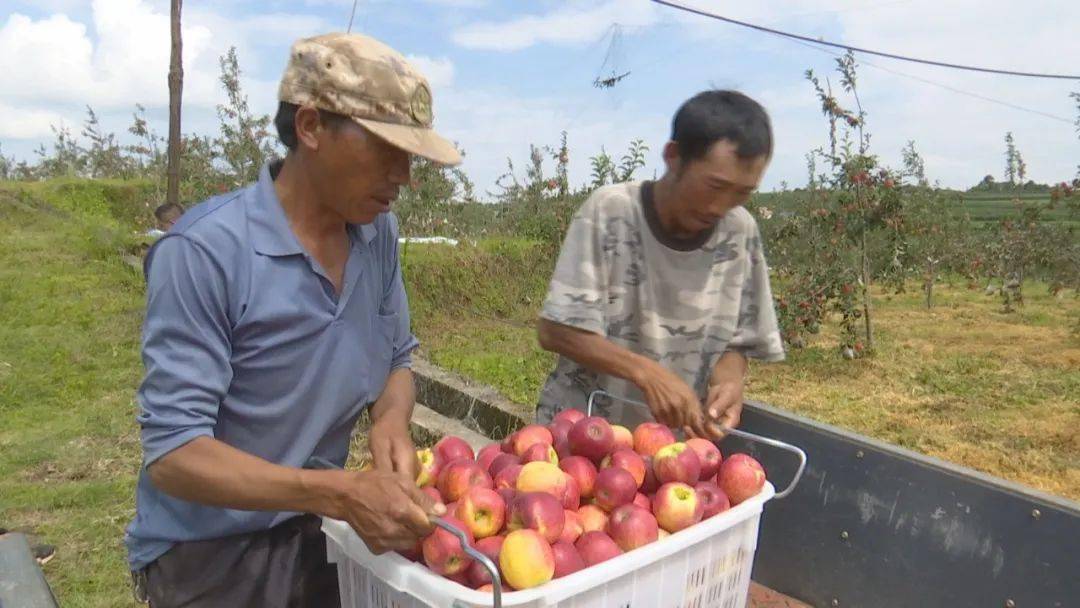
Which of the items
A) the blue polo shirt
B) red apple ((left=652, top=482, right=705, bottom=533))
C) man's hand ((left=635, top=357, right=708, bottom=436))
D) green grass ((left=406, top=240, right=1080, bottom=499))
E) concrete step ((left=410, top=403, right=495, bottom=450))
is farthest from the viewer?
green grass ((left=406, top=240, right=1080, bottom=499))

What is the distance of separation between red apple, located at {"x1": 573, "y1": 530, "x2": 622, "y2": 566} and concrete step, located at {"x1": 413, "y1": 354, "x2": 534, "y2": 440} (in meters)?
3.04

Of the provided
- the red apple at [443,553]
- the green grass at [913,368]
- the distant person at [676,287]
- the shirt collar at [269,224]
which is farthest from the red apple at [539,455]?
the green grass at [913,368]

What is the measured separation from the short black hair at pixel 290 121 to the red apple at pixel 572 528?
806mm

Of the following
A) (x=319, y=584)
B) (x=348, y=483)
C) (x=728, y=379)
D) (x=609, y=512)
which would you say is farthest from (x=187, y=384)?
(x=728, y=379)

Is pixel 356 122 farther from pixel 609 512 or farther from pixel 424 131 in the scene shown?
pixel 609 512

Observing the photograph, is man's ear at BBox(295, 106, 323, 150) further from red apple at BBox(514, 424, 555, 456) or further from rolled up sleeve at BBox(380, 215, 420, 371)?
red apple at BBox(514, 424, 555, 456)

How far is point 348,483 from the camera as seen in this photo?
4.07 feet

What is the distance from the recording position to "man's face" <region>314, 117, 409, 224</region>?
142 centimetres

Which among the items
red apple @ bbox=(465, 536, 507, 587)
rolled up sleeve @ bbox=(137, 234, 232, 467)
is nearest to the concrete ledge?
rolled up sleeve @ bbox=(137, 234, 232, 467)

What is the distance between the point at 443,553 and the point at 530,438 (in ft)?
1.77

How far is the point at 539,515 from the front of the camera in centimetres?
140

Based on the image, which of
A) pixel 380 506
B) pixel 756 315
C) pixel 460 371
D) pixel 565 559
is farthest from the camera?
pixel 460 371

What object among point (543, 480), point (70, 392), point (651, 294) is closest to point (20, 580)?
point (543, 480)

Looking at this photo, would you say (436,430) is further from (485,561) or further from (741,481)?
(485,561)
